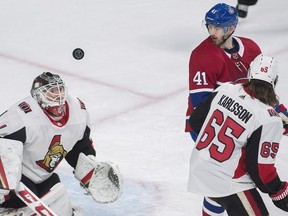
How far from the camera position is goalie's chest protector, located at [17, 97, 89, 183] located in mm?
2812

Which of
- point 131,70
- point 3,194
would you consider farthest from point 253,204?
point 131,70

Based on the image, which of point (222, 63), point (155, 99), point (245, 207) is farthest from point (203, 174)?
point (155, 99)

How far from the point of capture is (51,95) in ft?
9.29

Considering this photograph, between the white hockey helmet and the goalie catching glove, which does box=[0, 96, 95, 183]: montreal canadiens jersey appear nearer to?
the goalie catching glove

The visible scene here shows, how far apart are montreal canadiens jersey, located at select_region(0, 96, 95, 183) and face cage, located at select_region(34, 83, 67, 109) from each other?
39 millimetres

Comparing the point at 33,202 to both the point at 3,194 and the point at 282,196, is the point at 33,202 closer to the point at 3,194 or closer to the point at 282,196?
the point at 3,194

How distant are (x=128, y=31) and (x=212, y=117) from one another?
3.70m

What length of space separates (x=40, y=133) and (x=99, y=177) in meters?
0.36

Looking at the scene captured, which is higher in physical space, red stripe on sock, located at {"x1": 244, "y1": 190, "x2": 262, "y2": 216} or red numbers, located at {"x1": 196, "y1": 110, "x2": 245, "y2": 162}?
red numbers, located at {"x1": 196, "y1": 110, "x2": 245, "y2": 162}

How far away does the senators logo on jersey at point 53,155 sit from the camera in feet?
9.44

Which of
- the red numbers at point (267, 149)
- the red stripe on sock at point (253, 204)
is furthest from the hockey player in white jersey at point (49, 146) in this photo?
the red numbers at point (267, 149)

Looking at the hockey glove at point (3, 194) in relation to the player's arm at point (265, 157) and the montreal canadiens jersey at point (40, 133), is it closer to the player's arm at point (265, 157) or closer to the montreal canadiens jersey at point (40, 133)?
the montreal canadiens jersey at point (40, 133)

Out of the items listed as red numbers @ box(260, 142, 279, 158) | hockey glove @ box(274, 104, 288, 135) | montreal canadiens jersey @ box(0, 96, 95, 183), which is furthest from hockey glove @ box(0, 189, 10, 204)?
hockey glove @ box(274, 104, 288, 135)

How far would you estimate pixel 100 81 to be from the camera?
512cm
